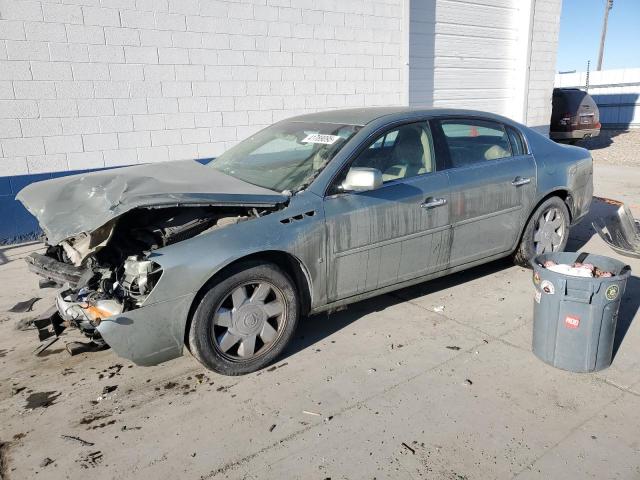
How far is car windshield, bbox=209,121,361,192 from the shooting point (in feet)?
12.3

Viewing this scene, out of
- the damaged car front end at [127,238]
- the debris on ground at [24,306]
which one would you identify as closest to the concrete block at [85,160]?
the debris on ground at [24,306]

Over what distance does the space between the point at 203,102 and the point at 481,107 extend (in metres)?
7.18

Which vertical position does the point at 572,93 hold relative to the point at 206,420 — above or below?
above

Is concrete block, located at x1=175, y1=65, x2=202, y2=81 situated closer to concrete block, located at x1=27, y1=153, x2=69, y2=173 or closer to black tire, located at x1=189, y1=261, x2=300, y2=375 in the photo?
concrete block, located at x1=27, y1=153, x2=69, y2=173

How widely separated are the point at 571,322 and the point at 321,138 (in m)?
2.14

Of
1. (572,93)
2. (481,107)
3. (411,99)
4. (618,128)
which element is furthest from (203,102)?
(618,128)

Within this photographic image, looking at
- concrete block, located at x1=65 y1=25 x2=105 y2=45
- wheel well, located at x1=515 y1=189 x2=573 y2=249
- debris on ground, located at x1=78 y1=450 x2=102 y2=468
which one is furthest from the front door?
concrete block, located at x1=65 y1=25 x2=105 y2=45

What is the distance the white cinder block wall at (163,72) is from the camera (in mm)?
6504

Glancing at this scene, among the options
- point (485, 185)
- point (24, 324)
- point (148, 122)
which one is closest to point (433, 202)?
point (485, 185)

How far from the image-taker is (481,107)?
40.1 ft

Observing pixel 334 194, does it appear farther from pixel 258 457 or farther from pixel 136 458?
pixel 136 458

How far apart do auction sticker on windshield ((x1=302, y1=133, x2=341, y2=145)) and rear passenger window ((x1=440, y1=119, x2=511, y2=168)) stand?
3.27ft

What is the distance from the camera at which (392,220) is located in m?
3.82

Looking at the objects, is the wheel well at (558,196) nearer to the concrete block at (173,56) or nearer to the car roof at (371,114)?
the car roof at (371,114)
